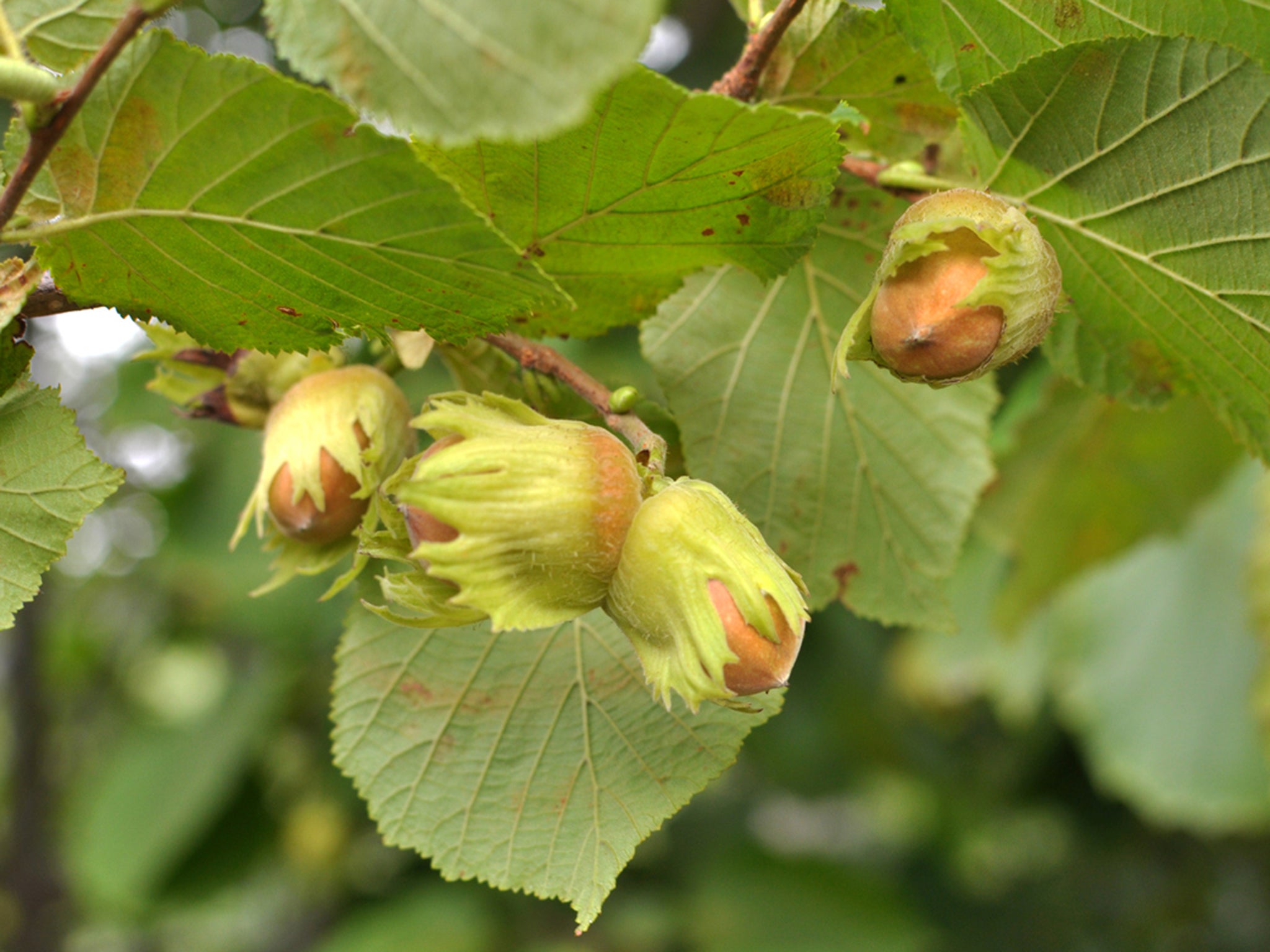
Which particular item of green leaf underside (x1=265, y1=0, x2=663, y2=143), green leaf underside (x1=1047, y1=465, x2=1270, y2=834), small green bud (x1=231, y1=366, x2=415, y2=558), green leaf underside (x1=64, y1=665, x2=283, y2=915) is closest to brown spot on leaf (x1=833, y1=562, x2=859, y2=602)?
small green bud (x1=231, y1=366, x2=415, y2=558)

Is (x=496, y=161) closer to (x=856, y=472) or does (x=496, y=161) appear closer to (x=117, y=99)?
(x=117, y=99)

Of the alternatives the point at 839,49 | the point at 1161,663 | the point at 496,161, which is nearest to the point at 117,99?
the point at 496,161

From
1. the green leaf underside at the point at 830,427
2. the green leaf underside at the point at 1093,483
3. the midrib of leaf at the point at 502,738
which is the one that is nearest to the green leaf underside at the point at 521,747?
the midrib of leaf at the point at 502,738

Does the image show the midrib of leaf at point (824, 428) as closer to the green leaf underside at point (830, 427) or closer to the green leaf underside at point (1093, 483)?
the green leaf underside at point (830, 427)

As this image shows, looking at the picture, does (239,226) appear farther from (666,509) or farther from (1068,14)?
(1068,14)

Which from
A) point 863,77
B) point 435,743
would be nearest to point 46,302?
point 435,743

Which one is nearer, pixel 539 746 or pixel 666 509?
pixel 666 509

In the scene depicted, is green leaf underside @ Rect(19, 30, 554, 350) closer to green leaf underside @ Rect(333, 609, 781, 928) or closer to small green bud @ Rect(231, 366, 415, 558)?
small green bud @ Rect(231, 366, 415, 558)
